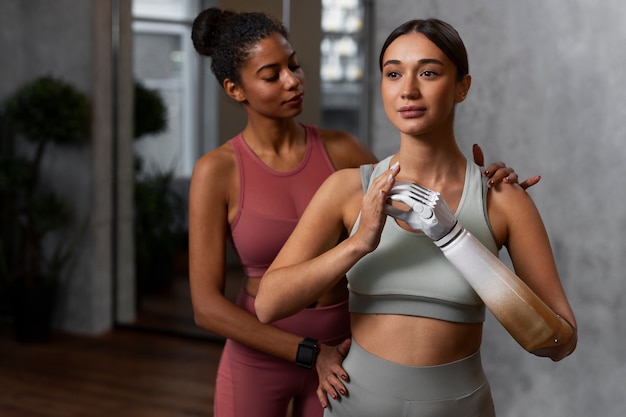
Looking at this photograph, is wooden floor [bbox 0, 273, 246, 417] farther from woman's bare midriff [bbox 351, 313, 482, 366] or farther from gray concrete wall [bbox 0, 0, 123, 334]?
woman's bare midriff [bbox 351, 313, 482, 366]

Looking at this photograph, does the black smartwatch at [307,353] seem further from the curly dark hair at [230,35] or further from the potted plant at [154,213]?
the potted plant at [154,213]

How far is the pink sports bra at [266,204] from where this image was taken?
1.63m

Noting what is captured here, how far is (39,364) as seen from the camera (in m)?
4.07

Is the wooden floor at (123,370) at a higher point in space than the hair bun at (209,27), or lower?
lower

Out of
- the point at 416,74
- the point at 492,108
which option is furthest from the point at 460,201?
the point at 492,108

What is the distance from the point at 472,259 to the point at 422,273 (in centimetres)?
11

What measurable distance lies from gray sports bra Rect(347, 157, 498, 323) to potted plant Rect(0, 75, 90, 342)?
11.2 ft

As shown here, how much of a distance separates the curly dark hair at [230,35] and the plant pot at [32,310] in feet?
9.90

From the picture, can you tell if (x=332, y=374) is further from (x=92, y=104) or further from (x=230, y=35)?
(x=92, y=104)

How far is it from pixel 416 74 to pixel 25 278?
3868 mm

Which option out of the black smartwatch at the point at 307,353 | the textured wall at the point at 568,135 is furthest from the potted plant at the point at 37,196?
the black smartwatch at the point at 307,353

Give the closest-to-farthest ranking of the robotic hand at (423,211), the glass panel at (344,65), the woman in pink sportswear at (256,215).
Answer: the robotic hand at (423,211) < the woman in pink sportswear at (256,215) < the glass panel at (344,65)

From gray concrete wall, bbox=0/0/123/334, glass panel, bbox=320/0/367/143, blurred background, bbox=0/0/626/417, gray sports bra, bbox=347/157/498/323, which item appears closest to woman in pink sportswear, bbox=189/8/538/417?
gray sports bra, bbox=347/157/498/323

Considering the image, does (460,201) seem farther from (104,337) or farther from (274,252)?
(104,337)
